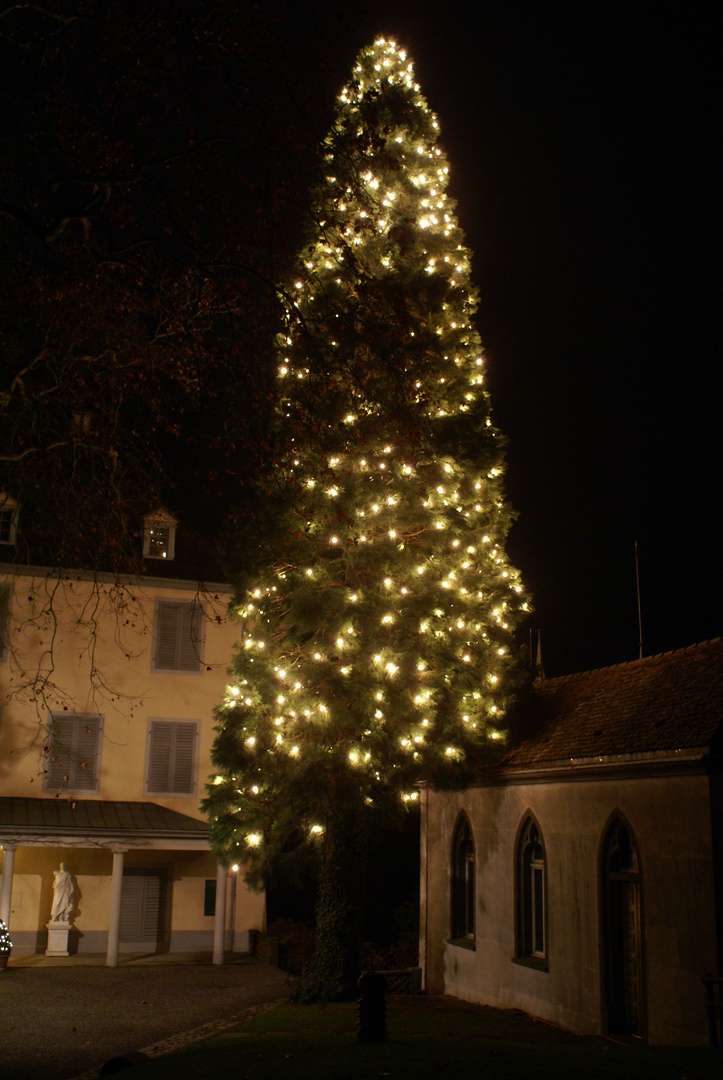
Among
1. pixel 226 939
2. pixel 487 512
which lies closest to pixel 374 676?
pixel 487 512

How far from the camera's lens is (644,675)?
13.4 m

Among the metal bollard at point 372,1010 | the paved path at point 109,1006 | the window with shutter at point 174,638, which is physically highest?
the window with shutter at point 174,638

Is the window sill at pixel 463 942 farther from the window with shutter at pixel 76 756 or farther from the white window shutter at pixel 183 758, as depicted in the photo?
the window with shutter at pixel 76 756

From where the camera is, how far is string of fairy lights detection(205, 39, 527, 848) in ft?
42.6

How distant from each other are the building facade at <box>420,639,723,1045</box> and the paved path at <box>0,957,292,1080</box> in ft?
13.4

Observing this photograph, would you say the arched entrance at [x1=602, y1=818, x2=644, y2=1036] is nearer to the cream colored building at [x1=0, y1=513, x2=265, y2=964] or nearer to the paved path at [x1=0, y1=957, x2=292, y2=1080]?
the paved path at [x1=0, y1=957, x2=292, y2=1080]

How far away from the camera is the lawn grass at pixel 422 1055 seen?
7277 millimetres

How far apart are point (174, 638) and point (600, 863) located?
13.1m

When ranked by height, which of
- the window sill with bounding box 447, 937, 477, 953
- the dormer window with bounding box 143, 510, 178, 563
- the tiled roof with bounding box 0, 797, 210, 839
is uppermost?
the dormer window with bounding box 143, 510, 178, 563

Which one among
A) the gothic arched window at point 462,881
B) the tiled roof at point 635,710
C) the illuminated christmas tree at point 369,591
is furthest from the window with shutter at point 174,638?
the tiled roof at point 635,710

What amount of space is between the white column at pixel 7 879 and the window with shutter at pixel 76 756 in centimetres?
204

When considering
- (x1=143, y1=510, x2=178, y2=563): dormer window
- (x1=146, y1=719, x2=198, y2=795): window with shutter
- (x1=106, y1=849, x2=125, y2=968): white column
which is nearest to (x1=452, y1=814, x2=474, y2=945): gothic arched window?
(x1=106, y1=849, x2=125, y2=968): white column

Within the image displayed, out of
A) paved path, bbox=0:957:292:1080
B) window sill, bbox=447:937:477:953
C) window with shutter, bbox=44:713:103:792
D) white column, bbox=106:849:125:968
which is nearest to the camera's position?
paved path, bbox=0:957:292:1080

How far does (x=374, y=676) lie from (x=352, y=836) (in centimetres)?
279
